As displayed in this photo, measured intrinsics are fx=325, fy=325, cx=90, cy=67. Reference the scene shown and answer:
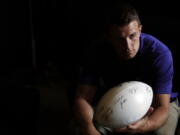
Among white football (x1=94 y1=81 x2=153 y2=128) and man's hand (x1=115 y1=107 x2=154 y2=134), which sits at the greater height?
white football (x1=94 y1=81 x2=153 y2=128)

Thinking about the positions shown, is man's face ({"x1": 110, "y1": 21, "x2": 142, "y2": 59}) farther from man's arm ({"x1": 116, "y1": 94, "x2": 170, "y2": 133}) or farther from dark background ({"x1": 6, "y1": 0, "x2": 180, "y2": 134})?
dark background ({"x1": 6, "y1": 0, "x2": 180, "y2": 134})

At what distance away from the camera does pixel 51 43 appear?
2.55 m

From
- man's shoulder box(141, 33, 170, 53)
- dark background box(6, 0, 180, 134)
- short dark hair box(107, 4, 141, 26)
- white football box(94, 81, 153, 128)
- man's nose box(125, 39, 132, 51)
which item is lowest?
dark background box(6, 0, 180, 134)

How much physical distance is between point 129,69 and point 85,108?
0.82ft

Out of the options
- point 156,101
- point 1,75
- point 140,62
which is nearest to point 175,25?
point 140,62

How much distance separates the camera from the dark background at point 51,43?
214cm

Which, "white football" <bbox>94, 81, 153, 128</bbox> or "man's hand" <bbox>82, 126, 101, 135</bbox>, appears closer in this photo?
"white football" <bbox>94, 81, 153, 128</bbox>

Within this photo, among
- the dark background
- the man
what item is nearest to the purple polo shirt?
the man

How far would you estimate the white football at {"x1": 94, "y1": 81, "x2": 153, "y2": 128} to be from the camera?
1124 millimetres

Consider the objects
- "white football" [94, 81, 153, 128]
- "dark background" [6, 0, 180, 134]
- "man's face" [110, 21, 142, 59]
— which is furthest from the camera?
"dark background" [6, 0, 180, 134]

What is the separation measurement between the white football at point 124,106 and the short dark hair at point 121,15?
24 centimetres

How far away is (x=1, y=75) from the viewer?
254cm

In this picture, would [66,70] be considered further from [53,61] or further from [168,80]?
[168,80]

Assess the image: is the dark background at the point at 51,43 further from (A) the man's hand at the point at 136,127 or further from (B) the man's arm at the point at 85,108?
(A) the man's hand at the point at 136,127
